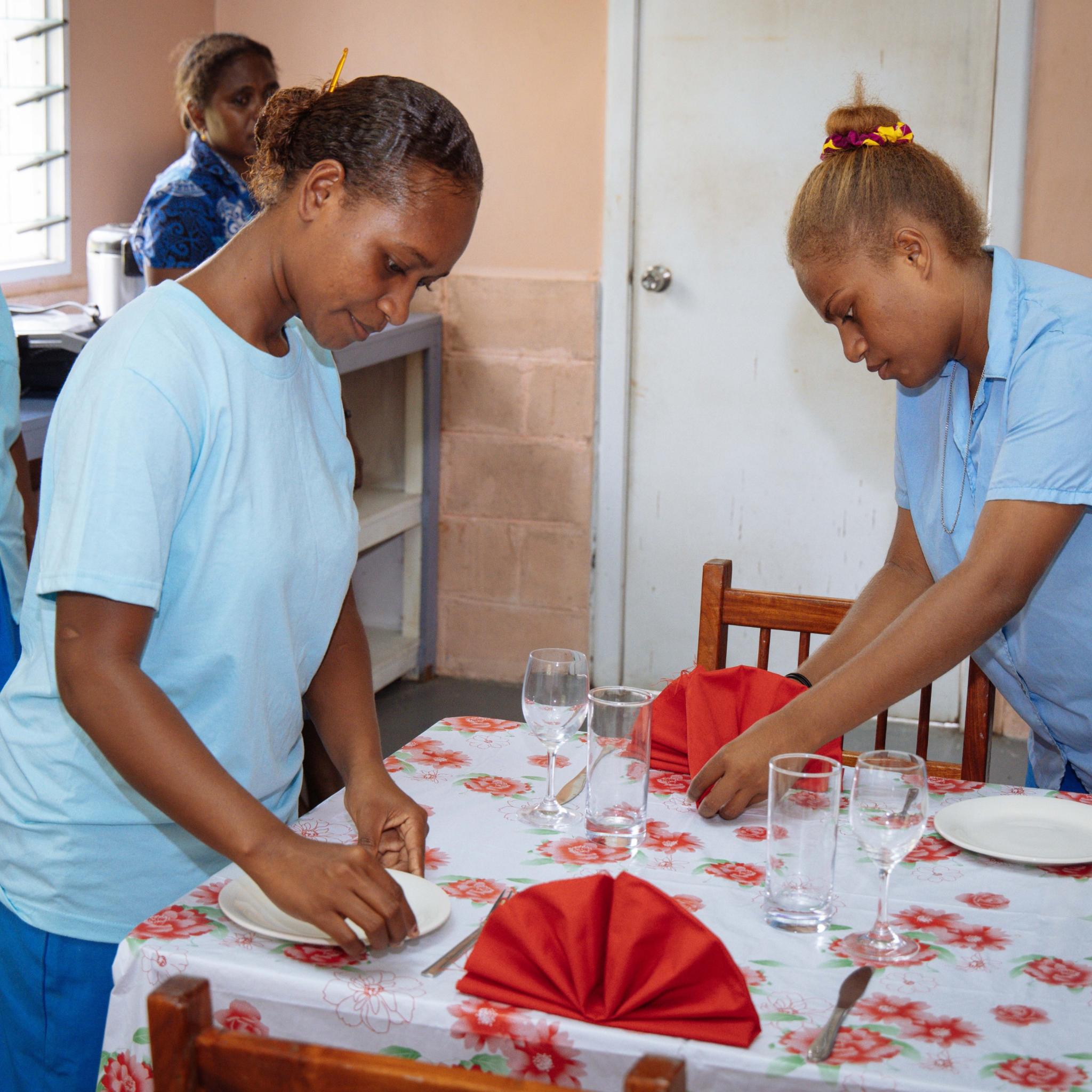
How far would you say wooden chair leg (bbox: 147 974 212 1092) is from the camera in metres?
0.75

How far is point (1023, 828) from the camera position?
1345 mm

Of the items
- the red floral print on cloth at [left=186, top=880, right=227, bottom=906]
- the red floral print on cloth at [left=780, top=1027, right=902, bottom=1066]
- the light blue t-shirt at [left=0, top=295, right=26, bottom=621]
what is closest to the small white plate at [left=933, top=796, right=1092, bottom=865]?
the red floral print on cloth at [left=780, top=1027, right=902, bottom=1066]

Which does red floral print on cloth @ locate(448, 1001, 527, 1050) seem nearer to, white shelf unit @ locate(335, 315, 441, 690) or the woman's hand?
the woman's hand

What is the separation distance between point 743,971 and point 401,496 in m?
2.95

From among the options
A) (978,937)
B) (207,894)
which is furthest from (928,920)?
(207,894)

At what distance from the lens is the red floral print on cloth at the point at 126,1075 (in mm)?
1062

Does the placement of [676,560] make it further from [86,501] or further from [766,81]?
[86,501]

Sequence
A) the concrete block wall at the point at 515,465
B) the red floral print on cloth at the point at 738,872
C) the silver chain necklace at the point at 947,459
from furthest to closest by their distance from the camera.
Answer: the concrete block wall at the point at 515,465 < the silver chain necklace at the point at 947,459 < the red floral print on cloth at the point at 738,872

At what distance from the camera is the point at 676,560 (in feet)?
12.6

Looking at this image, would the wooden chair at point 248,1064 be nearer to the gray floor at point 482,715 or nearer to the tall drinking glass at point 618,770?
the tall drinking glass at point 618,770

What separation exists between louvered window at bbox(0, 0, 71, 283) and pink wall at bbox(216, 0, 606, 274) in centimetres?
69

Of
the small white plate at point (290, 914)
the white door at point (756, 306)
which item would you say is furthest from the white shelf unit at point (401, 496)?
the small white plate at point (290, 914)

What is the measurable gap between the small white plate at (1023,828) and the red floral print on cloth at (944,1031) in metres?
0.30

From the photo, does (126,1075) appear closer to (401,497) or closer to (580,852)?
(580,852)
